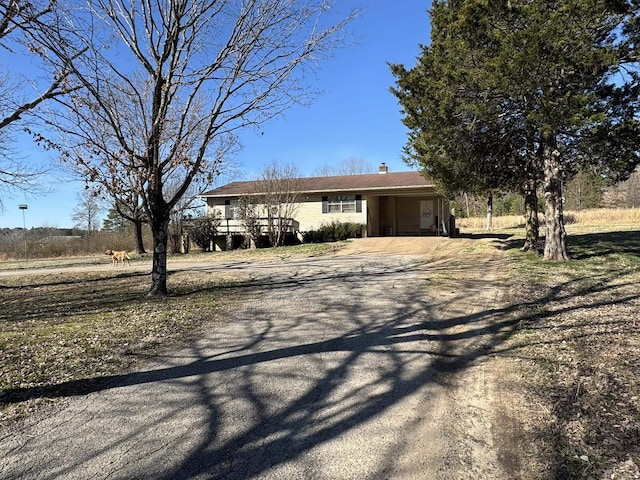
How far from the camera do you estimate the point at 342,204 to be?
2339cm

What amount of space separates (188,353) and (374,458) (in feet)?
9.52

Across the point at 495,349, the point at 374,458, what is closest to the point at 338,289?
the point at 495,349

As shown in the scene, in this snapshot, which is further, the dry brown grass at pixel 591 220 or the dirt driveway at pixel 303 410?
the dry brown grass at pixel 591 220

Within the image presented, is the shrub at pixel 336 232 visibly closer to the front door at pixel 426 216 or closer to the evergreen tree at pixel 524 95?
the front door at pixel 426 216

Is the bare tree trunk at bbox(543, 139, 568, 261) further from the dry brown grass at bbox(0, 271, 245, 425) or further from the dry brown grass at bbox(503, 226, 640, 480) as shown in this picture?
the dry brown grass at bbox(0, 271, 245, 425)

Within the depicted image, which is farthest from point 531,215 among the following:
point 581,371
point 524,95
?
point 581,371

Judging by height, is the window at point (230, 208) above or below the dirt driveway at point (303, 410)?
above

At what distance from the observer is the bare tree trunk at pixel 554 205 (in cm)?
1088

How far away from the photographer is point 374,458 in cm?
275

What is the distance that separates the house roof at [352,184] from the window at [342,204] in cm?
56

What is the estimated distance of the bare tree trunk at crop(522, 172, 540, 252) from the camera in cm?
1365

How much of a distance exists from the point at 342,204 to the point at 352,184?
50.8 inches

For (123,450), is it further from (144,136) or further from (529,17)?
(529,17)

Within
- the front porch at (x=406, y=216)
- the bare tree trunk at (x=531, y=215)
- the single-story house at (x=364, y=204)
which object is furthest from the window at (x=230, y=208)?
the bare tree trunk at (x=531, y=215)
